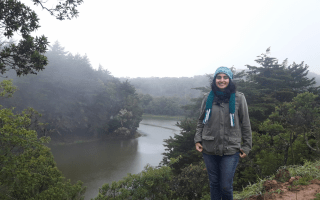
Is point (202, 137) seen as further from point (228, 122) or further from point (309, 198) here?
point (309, 198)

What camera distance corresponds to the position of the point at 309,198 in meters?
1.91

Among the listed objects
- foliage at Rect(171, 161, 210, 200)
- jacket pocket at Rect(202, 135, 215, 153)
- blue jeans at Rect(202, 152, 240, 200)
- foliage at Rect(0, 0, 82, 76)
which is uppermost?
foliage at Rect(0, 0, 82, 76)

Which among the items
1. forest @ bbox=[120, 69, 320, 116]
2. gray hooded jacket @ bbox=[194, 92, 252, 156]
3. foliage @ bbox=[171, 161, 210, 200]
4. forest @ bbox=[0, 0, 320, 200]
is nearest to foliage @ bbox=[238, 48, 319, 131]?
forest @ bbox=[0, 0, 320, 200]

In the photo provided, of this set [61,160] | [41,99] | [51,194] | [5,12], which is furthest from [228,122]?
[41,99]

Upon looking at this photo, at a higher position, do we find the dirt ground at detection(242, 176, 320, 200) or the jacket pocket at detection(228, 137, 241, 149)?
the jacket pocket at detection(228, 137, 241, 149)

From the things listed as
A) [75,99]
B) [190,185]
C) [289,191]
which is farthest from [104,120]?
[289,191]

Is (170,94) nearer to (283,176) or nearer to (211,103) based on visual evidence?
(283,176)

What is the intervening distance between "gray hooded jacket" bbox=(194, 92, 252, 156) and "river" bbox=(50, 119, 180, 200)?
34.3ft

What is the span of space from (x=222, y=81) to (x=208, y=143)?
62cm

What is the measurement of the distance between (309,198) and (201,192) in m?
3.11

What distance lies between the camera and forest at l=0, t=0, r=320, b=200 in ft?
11.7

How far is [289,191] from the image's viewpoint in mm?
2115

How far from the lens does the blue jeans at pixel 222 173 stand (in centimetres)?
166

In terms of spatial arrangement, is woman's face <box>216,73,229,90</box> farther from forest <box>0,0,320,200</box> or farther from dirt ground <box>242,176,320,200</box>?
forest <box>0,0,320,200</box>
